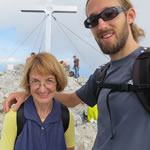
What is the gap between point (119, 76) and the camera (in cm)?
172

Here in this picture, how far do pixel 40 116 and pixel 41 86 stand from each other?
1.49ft

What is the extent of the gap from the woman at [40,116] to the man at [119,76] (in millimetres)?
641

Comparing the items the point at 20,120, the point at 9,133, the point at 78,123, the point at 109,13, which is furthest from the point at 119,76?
the point at 78,123

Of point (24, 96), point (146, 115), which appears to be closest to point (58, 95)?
point (24, 96)

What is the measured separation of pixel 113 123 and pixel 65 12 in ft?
42.2

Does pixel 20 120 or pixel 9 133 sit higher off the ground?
pixel 20 120

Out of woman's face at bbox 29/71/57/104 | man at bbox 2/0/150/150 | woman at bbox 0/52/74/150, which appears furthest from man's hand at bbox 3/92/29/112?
man at bbox 2/0/150/150

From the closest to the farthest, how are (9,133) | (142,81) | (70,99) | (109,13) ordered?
(142,81), (109,13), (9,133), (70,99)

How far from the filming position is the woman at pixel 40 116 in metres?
2.00

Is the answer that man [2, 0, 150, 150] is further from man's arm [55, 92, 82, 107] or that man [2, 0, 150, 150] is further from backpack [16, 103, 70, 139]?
man's arm [55, 92, 82, 107]

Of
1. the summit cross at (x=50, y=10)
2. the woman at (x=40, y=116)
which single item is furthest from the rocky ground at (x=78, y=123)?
the summit cross at (x=50, y=10)

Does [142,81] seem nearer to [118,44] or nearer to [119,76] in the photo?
[119,76]

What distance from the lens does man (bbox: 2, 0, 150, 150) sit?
1459mm

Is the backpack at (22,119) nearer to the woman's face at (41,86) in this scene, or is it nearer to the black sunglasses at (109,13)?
the woman's face at (41,86)
